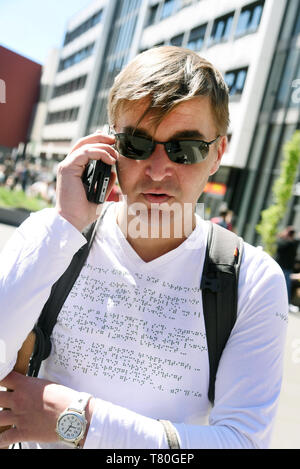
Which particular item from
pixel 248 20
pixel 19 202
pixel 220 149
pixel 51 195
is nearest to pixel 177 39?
pixel 248 20

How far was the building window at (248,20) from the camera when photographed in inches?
727

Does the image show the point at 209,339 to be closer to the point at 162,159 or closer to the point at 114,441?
the point at 114,441

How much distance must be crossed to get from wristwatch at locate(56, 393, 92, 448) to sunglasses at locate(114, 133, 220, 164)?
78cm

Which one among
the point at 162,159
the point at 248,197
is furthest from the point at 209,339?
the point at 248,197

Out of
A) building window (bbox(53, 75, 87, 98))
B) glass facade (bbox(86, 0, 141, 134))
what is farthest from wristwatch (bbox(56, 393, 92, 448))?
building window (bbox(53, 75, 87, 98))

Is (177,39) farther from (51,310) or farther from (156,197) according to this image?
(51,310)

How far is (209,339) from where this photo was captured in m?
1.24

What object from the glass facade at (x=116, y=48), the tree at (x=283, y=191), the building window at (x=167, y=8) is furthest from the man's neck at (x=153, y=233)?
the glass facade at (x=116, y=48)

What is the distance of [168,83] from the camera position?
131 centimetres

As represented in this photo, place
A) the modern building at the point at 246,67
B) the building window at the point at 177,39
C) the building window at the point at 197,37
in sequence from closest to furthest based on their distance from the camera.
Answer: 1. the modern building at the point at 246,67
2. the building window at the point at 197,37
3. the building window at the point at 177,39

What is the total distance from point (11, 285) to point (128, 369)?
424mm

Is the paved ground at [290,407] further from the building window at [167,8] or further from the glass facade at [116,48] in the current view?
the glass facade at [116,48]

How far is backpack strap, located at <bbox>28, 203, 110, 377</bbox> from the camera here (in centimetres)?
128

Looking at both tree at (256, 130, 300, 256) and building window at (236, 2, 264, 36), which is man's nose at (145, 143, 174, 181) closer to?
tree at (256, 130, 300, 256)
